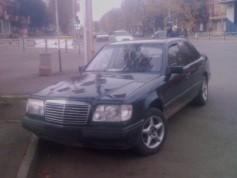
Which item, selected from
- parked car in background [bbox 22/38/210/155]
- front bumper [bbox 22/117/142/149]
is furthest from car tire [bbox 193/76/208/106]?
front bumper [bbox 22/117/142/149]

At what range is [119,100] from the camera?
16.0 ft

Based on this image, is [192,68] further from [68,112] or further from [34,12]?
[34,12]

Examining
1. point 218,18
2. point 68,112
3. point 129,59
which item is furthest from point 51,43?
point 218,18

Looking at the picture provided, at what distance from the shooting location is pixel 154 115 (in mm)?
5371

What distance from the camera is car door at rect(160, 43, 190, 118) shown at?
233 inches

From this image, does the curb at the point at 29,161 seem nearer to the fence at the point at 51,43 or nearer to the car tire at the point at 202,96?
the car tire at the point at 202,96

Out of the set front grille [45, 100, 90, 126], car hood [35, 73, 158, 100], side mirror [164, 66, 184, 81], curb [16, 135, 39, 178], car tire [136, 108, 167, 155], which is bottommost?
curb [16, 135, 39, 178]

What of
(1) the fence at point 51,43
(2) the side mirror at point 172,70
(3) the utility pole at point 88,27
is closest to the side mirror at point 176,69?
(2) the side mirror at point 172,70

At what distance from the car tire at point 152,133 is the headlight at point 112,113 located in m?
0.40

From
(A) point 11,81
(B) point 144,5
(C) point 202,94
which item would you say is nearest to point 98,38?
(B) point 144,5

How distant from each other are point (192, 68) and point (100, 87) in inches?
96.3

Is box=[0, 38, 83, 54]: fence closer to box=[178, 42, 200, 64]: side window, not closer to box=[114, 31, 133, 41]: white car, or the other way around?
box=[114, 31, 133, 41]: white car

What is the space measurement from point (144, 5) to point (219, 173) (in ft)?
230

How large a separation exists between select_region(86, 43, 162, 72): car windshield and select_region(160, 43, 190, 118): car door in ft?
0.80
